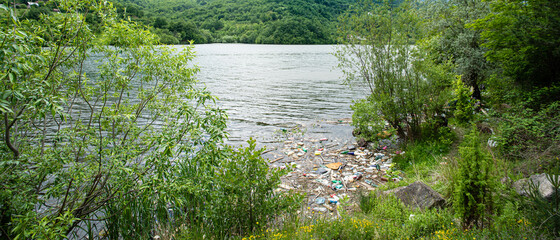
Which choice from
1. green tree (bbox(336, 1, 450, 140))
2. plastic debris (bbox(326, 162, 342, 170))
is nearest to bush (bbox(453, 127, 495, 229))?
plastic debris (bbox(326, 162, 342, 170))

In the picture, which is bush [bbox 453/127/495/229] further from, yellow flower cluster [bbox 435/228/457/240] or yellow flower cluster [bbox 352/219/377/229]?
yellow flower cluster [bbox 352/219/377/229]

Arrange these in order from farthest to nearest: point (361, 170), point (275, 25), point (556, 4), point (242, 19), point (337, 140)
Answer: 1. point (242, 19)
2. point (275, 25)
3. point (337, 140)
4. point (361, 170)
5. point (556, 4)

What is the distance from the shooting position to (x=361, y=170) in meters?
8.77

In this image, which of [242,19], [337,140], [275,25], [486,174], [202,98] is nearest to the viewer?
[486,174]

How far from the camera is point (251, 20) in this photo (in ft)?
450

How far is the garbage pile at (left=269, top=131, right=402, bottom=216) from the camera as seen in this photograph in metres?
7.32

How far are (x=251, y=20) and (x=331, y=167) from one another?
139083 mm

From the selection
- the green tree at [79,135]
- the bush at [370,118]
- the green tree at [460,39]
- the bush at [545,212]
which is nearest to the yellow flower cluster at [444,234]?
the bush at [545,212]

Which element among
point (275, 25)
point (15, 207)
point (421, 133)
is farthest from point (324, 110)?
point (275, 25)

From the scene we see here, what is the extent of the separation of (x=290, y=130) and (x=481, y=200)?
32.5 feet

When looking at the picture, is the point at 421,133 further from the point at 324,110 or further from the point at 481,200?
the point at 324,110

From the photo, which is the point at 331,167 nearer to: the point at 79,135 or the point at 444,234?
the point at 444,234

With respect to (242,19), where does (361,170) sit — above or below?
below

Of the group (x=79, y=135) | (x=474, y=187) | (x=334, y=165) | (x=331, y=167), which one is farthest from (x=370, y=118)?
(x=79, y=135)
